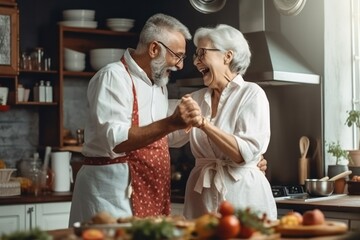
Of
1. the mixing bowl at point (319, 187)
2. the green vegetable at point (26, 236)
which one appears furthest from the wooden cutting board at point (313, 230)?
the mixing bowl at point (319, 187)

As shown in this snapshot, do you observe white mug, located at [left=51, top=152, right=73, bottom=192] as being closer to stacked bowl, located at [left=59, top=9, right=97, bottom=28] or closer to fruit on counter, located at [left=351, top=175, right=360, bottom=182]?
stacked bowl, located at [left=59, top=9, right=97, bottom=28]

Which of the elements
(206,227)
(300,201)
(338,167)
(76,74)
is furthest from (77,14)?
(206,227)

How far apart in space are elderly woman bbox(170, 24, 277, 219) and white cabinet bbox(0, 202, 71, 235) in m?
1.92

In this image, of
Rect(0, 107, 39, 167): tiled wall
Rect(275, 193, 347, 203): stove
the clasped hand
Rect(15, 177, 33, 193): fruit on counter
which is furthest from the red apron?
Rect(0, 107, 39, 167): tiled wall

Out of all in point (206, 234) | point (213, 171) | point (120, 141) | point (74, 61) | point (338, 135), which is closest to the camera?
point (206, 234)

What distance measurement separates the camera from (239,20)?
223 inches

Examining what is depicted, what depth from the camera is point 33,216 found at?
5.51 m

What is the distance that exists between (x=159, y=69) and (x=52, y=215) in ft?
6.88

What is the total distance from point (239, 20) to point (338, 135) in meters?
1.10

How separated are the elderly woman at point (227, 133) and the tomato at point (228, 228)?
3.51 ft

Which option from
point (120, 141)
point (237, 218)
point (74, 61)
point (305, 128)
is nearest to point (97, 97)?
point (120, 141)

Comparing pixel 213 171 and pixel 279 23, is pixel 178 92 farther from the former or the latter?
pixel 213 171

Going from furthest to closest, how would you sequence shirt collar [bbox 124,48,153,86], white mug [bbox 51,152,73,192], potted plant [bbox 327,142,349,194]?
1. white mug [bbox 51,152,73,192]
2. potted plant [bbox 327,142,349,194]
3. shirt collar [bbox 124,48,153,86]

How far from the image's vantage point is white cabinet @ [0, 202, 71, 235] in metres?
5.42
